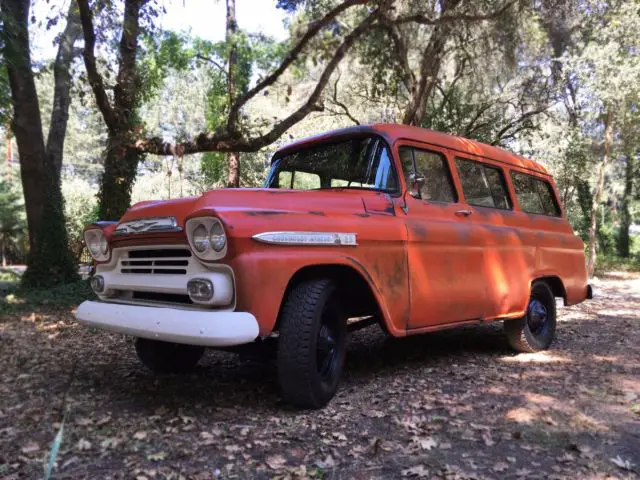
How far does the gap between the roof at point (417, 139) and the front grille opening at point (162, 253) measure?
177cm

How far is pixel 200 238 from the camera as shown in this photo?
3275mm

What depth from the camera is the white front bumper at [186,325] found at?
9.93ft

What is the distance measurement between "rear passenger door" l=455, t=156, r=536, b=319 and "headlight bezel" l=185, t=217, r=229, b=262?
2.57 metres

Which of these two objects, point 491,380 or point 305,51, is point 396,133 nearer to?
point 491,380

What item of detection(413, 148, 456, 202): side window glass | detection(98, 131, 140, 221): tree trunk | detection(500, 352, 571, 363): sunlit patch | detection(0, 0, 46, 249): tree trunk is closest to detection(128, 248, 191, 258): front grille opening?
detection(413, 148, 456, 202): side window glass

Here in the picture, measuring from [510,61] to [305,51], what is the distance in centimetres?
654

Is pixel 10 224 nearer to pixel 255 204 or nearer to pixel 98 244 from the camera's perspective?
pixel 98 244

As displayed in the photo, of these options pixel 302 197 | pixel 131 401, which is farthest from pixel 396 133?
pixel 131 401

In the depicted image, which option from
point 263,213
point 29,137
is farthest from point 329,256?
point 29,137

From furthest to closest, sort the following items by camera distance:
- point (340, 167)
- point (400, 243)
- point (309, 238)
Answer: point (340, 167)
point (400, 243)
point (309, 238)

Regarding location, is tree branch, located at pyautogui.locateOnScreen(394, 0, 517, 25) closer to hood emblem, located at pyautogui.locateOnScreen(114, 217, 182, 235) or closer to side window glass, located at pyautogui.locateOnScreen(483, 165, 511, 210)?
side window glass, located at pyautogui.locateOnScreen(483, 165, 511, 210)

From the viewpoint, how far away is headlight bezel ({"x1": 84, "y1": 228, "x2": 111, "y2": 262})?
409cm

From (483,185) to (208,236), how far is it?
308 cm

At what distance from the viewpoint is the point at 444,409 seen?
12.4 feet
